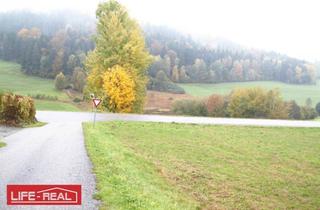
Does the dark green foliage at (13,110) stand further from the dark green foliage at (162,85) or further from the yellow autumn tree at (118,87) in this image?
the dark green foliage at (162,85)

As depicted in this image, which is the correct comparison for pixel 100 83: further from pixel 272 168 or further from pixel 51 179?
pixel 51 179

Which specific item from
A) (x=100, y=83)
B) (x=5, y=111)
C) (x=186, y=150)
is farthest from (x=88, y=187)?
(x=100, y=83)

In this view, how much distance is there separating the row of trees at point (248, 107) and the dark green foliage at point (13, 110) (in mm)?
60909

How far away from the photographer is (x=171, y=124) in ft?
113

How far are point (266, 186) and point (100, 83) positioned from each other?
34.4 m

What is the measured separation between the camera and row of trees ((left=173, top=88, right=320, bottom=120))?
87.1m

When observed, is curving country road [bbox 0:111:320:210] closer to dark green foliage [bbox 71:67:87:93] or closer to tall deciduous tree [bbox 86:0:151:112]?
tall deciduous tree [bbox 86:0:151:112]

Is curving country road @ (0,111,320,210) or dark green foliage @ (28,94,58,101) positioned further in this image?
dark green foliage @ (28,94,58,101)

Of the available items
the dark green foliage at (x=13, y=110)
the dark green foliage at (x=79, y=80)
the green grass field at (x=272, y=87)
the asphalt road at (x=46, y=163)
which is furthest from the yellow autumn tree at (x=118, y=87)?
the green grass field at (x=272, y=87)

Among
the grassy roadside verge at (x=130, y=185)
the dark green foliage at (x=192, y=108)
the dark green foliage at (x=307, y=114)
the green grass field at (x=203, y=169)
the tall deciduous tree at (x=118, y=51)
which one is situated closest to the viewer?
the grassy roadside verge at (x=130, y=185)

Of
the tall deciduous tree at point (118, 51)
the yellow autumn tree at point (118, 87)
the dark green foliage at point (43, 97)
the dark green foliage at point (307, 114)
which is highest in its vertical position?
the tall deciduous tree at point (118, 51)

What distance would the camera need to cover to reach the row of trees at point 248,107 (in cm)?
8712

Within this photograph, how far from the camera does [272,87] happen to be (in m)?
142

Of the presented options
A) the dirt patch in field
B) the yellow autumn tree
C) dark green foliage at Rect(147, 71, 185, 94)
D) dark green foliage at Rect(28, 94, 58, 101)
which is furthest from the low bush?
the yellow autumn tree
